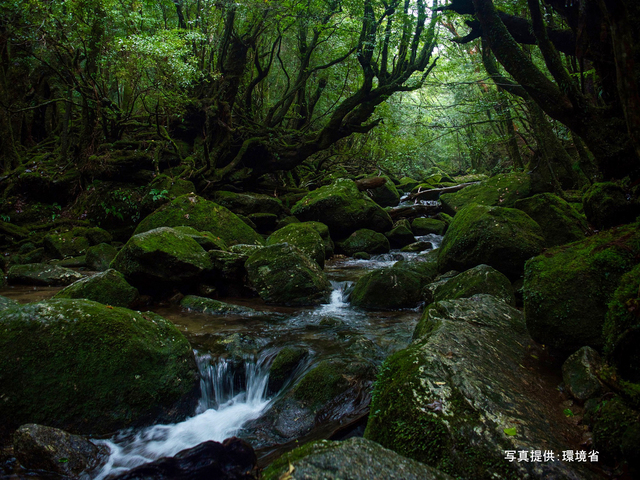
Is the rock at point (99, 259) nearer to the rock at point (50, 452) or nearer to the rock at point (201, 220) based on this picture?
the rock at point (201, 220)

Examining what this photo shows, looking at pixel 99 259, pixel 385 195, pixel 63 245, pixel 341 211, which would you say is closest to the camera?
pixel 99 259

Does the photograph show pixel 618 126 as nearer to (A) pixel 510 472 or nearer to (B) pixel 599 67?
(B) pixel 599 67

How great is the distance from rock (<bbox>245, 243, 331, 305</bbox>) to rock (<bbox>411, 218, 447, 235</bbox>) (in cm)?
775

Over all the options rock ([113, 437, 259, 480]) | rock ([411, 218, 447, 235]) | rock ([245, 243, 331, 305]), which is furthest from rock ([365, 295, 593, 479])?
rock ([411, 218, 447, 235])

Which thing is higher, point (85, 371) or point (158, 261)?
point (158, 261)

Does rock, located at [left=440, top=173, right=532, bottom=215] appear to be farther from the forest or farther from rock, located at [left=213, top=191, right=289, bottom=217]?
rock, located at [left=213, top=191, right=289, bottom=217]

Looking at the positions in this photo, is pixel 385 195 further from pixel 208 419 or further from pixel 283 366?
pixel 208 419

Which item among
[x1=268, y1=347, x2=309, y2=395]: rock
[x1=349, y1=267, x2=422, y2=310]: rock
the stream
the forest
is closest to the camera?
the forest

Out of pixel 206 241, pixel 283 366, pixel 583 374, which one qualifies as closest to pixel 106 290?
pixel 206 241

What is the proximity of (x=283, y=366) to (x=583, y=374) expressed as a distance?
283 cm

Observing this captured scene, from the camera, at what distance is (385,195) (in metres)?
17.6

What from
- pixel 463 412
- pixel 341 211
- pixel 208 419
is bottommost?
pixel 208 419

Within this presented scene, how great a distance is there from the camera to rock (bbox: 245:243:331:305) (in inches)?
280

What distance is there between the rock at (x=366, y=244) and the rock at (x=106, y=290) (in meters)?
7.12
